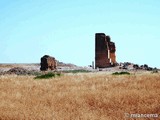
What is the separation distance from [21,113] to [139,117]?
297 cm

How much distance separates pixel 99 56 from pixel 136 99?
198 feet

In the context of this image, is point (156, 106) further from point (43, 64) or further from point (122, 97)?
point (43, 64)

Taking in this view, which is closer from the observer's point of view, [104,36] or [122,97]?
[122,97]

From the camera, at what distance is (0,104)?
31.5 feet

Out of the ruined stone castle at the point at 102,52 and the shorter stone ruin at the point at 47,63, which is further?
the ruined stone castle at the point at 102,52

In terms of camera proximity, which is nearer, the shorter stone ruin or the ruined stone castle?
the shorter stone ruin

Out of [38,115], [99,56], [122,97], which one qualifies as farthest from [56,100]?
[99,56]

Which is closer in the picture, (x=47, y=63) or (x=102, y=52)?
(x=47, y=63)

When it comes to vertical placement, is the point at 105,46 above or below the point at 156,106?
above

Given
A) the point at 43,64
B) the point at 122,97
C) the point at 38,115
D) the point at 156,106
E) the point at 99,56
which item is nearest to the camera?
the point at 38,115

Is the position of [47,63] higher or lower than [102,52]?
lower

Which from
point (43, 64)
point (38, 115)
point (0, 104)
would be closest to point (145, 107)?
point (38, 115)

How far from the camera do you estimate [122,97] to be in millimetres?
10336

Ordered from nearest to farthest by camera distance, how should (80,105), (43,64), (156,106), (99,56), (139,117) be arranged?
(139,117), (156,106), (80,105), (43,64), (99,56)
